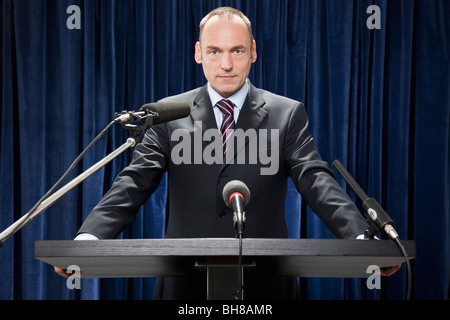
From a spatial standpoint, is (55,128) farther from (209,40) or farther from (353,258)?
(353,258)

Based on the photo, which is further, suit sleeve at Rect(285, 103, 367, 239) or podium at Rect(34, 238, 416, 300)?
suit sleeve at Rect(285, 103, 367, 239)

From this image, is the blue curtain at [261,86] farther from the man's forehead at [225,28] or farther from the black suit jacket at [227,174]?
the man's forehead at [225,28]

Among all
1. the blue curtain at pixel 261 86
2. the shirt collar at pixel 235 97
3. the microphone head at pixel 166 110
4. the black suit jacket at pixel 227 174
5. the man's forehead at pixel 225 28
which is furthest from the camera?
the blue curtain at pixel 261 86

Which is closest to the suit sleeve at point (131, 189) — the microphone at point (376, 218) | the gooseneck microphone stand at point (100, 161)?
the gooseneck microphone stand at point (100, 161)

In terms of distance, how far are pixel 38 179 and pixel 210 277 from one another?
238 centimetres

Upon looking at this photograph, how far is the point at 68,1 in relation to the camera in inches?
132

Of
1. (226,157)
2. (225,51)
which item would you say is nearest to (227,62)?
(225,51)

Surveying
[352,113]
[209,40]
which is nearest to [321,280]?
[352,113]

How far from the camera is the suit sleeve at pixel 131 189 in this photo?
149 cm

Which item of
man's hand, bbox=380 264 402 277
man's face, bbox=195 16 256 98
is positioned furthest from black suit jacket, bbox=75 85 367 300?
man's hand, bbox=380 264 402 277

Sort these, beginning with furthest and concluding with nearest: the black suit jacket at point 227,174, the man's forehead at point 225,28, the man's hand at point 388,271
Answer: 1. the man's forehead at point 225,28
2. the black suit jacket at point 227,174
3. the man's hand at point 388,271

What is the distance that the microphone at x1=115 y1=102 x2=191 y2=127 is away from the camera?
4.20 feet

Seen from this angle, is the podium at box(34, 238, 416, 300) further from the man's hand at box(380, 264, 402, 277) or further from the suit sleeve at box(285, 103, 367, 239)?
the suit sleeve at box(285, 103, 367, 239)

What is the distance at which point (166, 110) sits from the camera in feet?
4.60
